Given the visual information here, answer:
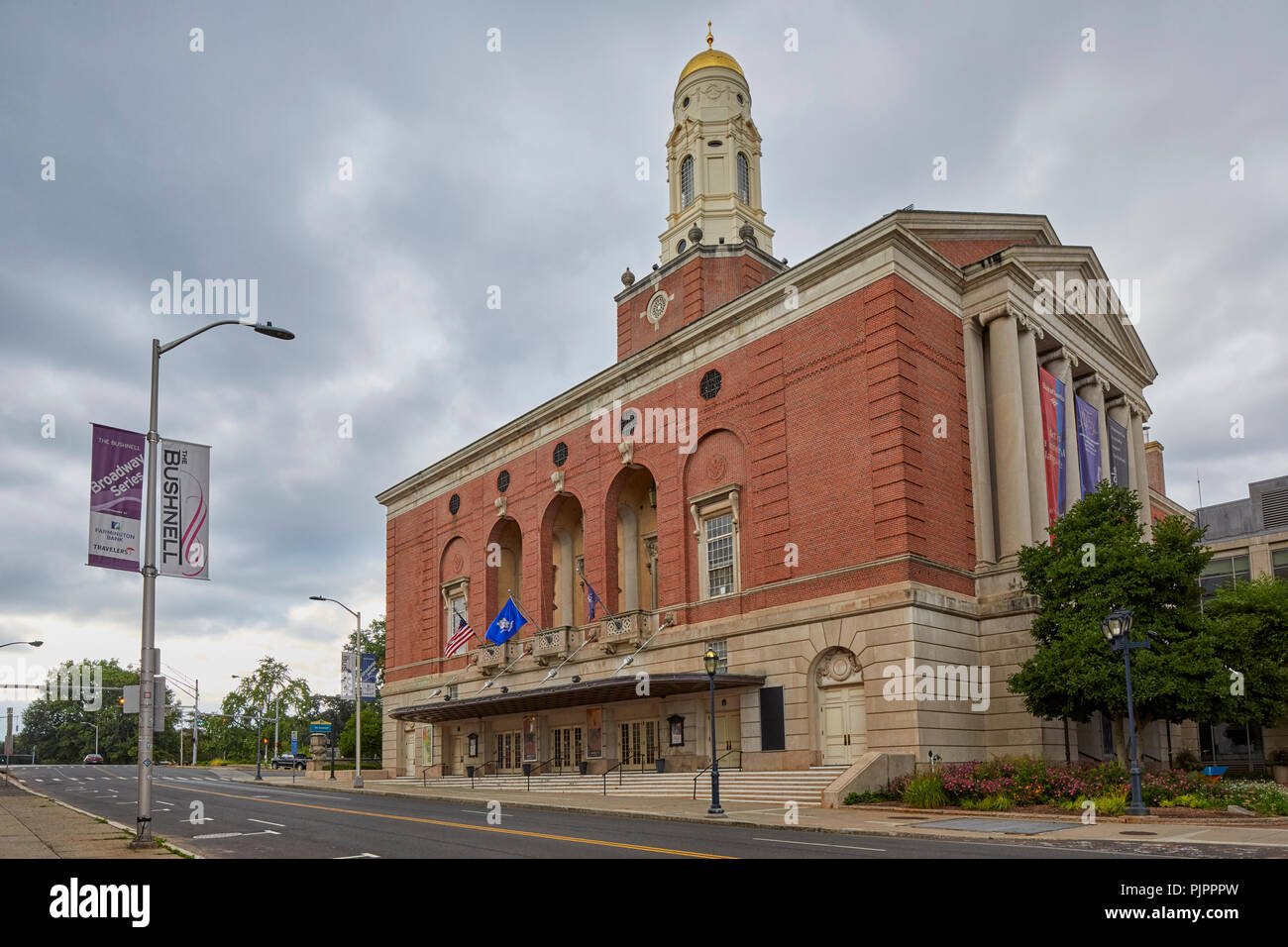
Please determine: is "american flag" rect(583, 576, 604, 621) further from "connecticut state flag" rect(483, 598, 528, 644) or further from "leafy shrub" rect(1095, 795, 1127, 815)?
"leafy shrub" rect(1095, 795, 1127, 815)

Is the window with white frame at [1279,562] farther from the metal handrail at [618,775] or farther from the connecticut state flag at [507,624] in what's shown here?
the connecticut state flag at [507,624]

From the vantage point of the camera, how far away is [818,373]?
3709 centimetres

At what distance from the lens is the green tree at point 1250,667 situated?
2942 centimetres

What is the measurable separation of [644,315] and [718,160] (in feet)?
29.2

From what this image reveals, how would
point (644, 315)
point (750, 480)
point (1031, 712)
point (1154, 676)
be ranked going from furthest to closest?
point (644, 315) → point (750, 480) → point (1031, 712) → point (1154, 676)

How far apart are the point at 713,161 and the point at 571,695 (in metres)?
27.8

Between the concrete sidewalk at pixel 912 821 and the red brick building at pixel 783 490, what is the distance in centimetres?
429

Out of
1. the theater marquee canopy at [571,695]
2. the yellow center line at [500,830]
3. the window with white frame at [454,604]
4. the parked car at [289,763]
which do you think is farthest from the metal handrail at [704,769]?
the parked car at [289,763]

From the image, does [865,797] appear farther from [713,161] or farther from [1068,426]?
[713,161]

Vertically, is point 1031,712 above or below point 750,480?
below

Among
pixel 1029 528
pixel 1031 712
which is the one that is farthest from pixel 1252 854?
pixel 1029 528

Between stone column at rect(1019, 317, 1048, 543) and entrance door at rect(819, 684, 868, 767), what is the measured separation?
9.75 meters

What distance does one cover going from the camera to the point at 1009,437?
37344 millimetres
